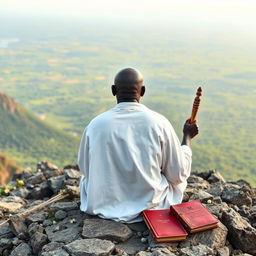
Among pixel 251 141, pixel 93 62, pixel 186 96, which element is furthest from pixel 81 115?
pixel 93 62

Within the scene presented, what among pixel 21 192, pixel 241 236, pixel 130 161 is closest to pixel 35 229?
pixel 130 161

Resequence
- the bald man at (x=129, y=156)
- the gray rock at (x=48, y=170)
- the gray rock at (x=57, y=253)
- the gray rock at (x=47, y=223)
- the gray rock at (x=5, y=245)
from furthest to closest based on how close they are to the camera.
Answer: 1. the gray rock at (x=48, y=170)
2. the gray rock at (x=47, y=223)
3. the gray rock at (x=5, y=245)
4. the bald man at (x=129, y=156)
5. the gray rock at (x=57, y=253)

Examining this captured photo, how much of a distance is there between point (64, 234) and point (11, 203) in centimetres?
256

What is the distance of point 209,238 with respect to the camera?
4922 millimetres

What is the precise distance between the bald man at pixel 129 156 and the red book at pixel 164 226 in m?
0.17

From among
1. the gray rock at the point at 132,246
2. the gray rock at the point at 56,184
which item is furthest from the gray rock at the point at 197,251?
the gray rock at the point at 56,184

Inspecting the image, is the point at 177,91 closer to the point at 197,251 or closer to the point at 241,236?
the point at 241,236

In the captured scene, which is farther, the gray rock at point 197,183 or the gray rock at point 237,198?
the gray rock at point 197,183

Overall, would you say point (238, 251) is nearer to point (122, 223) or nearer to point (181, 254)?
point (181, 254)

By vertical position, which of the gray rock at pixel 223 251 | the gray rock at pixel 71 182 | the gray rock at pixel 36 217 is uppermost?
the gray rock at pixel 223 251

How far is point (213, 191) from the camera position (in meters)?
7.05

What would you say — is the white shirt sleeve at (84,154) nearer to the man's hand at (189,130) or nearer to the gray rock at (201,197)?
the man's hand at (189,130)

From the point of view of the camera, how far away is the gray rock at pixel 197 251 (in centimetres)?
458

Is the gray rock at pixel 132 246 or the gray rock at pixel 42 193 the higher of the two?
the gray rock at pixel 132 246
